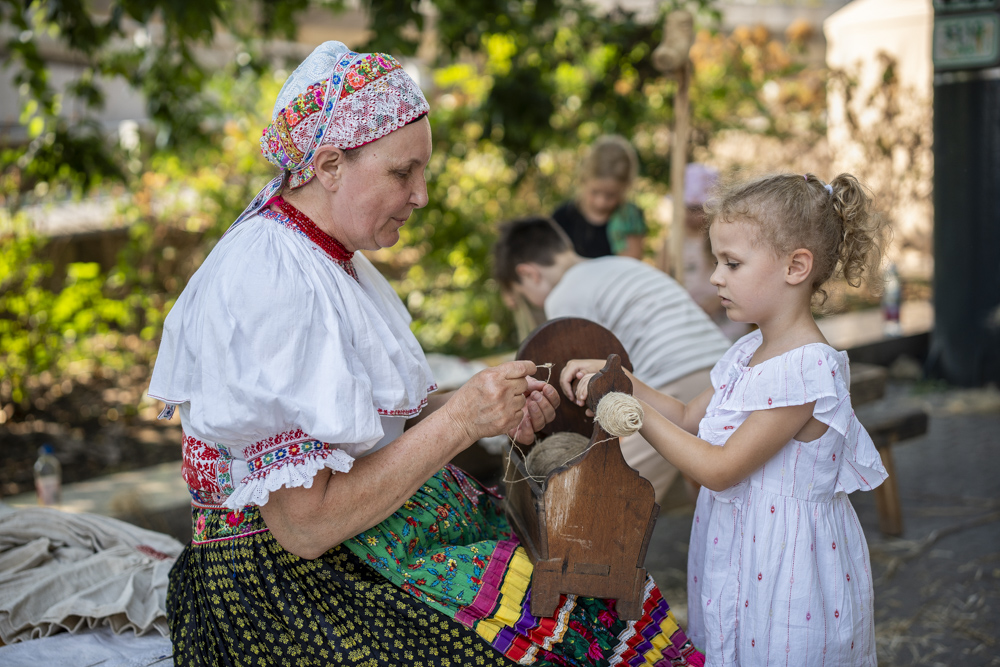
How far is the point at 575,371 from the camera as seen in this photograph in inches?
75.7

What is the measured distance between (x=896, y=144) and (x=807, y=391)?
8326mm

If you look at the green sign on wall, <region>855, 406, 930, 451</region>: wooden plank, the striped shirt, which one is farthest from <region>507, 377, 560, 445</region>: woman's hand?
the green sign on wall

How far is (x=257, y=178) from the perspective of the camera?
21.0 ft

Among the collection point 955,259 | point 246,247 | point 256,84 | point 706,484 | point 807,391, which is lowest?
point 955,259

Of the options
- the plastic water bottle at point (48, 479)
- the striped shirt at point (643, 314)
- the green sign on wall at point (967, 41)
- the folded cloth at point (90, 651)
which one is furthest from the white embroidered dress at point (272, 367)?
the green sign on wall at point (967, 41)

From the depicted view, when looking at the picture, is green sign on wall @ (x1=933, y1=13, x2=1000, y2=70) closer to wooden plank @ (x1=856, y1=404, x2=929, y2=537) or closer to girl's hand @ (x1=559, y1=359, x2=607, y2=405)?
wooden plank @ (x1=856, y1=404, x2=929, y2=537)

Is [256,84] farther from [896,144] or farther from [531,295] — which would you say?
[896,144]

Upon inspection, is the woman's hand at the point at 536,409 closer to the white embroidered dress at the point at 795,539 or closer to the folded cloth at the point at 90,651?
the white embroidered dress at the point at 795,539

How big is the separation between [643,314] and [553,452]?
1.32 metres

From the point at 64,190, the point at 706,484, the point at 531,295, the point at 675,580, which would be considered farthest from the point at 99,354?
the point at 706,484

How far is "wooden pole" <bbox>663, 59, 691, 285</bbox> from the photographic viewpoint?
13.6 feet

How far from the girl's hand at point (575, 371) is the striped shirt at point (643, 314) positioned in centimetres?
109

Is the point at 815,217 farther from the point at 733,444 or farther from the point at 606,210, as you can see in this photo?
the point at 606,210

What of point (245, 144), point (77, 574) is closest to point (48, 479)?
point (77, 574)
